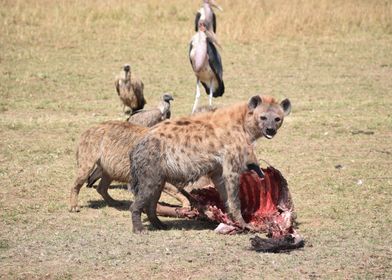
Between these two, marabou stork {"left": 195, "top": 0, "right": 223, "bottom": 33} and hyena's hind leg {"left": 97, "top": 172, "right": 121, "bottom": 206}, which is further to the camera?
marabou stork {"left": 195, "top": 0, "right": 223, "bottom": 33}

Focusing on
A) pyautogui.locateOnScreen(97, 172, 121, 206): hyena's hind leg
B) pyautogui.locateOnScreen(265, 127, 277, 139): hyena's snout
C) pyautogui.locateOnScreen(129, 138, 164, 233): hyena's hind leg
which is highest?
pyautogui.locateOnScreen(265, 127, 277, 139): hyena's snout

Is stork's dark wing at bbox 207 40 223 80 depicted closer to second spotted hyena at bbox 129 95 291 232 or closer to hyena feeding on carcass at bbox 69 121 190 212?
hyena feeding on carcass at bbox 69 121 190 212

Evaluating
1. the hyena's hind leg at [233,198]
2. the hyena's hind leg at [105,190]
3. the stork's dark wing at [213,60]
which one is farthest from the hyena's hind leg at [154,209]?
the stork's dark wing at [213,60]

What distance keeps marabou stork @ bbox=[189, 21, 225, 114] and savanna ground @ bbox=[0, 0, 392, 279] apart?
58 cm

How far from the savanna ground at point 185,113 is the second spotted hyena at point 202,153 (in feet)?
1.01

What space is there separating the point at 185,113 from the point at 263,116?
586 cm

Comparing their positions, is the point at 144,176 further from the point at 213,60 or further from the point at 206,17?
the point at 206,17

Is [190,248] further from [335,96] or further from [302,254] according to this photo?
[335,96]

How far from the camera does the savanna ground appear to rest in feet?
20.3

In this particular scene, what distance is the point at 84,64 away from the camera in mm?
16844

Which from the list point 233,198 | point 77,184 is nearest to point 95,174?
point 77,184

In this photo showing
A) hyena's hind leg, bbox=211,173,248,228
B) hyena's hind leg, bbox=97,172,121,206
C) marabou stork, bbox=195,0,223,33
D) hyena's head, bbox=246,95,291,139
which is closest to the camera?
hyena's hind leg, bbox=211,173,248,228

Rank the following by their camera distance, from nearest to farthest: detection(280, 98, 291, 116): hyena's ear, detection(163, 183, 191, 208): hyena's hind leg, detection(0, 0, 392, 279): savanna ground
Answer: detection(0, 0, 392, 279): savanna ground, detection(280, 98, 291, 116): hyena's ear, detection(163, 183, 191, 208): hyena's hind leg

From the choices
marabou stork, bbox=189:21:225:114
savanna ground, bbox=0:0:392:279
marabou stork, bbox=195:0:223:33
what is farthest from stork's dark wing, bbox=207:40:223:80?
savanna ground, bbox=0:0:392:279
